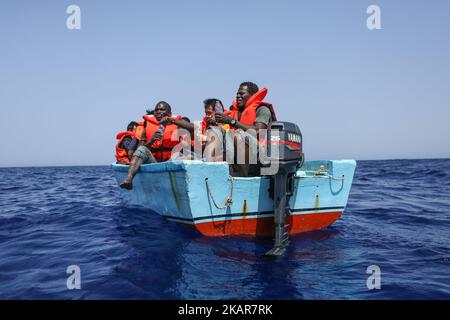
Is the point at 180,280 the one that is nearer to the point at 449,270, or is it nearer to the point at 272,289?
the point at 272,289

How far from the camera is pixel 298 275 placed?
355cm

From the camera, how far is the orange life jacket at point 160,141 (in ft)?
20.9

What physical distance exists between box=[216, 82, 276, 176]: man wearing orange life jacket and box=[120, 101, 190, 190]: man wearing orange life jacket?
Answer: 4.60ft

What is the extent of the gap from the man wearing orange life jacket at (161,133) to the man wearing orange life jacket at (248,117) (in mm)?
1403

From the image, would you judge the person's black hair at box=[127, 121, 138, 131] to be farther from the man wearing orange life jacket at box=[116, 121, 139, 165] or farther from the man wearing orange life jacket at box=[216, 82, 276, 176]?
the man wearing orange life jacket at box=[216, 82, 276, 176]

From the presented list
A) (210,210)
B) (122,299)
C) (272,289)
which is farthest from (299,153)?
(122,299)

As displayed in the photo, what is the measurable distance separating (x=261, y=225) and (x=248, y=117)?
5.72 feet

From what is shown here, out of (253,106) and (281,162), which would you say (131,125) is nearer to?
(253,106)

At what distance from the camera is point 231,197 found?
480 centimetres

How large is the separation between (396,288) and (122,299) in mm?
2777

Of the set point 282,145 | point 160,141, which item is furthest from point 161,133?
point 282,145

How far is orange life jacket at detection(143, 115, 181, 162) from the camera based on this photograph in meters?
6.38

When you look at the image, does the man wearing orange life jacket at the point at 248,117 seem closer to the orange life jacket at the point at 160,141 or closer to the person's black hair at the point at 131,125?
the orange life jacket at the point at 160,141

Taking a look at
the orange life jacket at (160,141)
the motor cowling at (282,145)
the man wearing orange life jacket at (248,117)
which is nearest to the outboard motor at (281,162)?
the motor cowling at (282,145)
